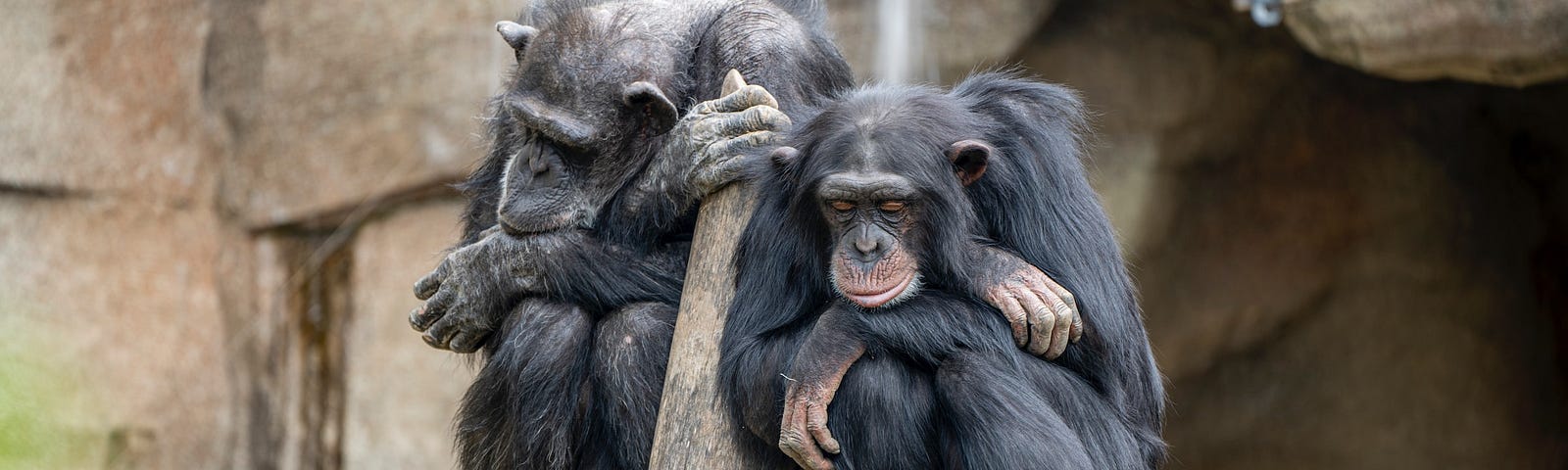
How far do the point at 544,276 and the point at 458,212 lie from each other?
4306 mm

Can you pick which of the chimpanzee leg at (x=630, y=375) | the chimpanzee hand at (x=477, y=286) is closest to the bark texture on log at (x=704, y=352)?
the chimpanzee leg at (x=630, y=375)

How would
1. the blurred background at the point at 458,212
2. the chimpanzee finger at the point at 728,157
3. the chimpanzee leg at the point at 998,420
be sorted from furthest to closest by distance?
1. the blurred background at the point at 458,212
2. the chimpanzee finger at the point at 728,157
3. the chimpanzee leg at the point at 998,420

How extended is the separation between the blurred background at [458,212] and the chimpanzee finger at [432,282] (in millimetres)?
3282

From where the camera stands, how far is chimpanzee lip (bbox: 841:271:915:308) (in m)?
3.27

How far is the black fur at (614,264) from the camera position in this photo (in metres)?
3.96

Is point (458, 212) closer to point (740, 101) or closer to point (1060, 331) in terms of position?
point (740, 101)

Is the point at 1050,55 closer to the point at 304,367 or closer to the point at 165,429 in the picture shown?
the point at 304,367

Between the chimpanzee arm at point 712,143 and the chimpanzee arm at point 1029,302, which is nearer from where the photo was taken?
the chimpanzee arm at point 1029,302

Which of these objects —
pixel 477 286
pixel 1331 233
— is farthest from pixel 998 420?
pixel 1331 233

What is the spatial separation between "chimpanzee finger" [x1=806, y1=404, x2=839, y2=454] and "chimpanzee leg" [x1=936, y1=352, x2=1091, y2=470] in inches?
10.0

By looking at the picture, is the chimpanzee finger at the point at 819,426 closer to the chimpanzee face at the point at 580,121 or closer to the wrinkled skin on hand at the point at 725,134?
the wrinkled skin on hand at the point at 725,134

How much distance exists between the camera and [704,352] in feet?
11.9

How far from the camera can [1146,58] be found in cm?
868

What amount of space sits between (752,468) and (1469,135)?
6.84m
